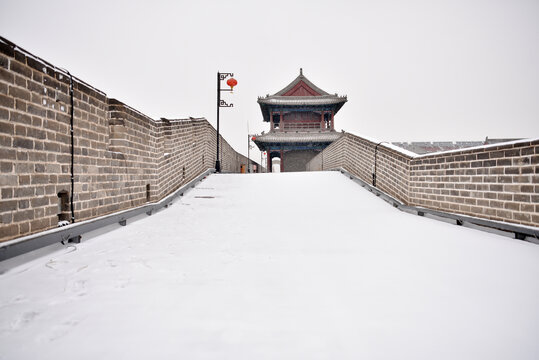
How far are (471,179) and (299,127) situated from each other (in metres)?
23.8

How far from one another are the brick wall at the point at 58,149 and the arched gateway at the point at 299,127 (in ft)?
65.9

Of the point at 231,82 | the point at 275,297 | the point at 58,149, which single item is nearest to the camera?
the point at 275,297

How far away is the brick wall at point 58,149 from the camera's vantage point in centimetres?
255

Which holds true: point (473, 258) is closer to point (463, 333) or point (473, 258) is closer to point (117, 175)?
point (463, 333)

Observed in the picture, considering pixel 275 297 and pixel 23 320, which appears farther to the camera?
pixel 275 297

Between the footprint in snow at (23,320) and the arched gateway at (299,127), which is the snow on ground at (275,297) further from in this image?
the arched gateway at (299,127)

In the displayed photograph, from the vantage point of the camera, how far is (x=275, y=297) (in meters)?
1.91

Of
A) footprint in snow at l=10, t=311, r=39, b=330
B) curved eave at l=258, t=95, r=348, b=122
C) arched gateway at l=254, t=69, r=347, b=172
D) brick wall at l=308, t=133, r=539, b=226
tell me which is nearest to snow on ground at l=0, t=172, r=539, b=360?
footprint in snow at l=10, t=311, r=39, b=330

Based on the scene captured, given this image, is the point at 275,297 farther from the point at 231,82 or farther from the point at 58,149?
the point at 231,82

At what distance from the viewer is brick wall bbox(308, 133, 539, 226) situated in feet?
11.3

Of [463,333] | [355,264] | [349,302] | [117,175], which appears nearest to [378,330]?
[349,302]

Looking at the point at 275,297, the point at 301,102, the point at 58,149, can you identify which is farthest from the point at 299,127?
the point at 275,297

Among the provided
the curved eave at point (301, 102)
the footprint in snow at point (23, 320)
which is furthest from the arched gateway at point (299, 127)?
the footprint in snow at point (23, 320)

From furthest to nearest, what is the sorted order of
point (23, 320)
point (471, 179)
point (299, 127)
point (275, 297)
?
point (299, 127)
point (471, 179)
point (275, 297)
point (23, 320)
